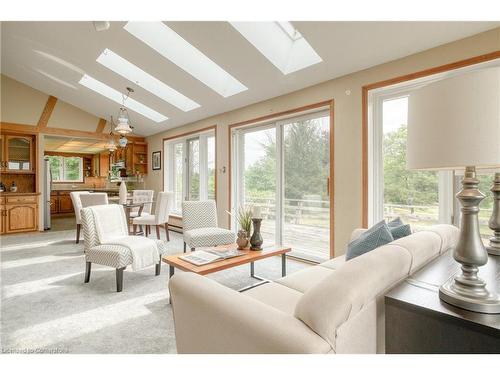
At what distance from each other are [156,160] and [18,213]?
9.84 feet

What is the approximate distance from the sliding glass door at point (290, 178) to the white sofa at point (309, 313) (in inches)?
94.4

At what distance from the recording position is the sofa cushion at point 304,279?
1.88m

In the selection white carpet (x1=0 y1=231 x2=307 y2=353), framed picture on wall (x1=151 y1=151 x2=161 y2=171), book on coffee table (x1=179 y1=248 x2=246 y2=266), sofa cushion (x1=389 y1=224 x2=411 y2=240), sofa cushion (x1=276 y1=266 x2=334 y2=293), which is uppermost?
framed picture on wall (x1=151 y1=151 x2=161 y2=171)

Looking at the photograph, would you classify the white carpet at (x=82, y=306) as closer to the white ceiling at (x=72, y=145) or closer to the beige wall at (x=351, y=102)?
the beige wall at (x=351, y=102)

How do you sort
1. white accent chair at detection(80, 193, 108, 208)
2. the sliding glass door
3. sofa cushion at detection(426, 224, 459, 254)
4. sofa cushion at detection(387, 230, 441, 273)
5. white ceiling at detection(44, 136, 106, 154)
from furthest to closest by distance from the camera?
white ceiling at detection(44, 136, 106, 154) < white accent chair at detection(80, 193, 108, 208) < the sliding glass door < sofa cushion at detection(426, 224, 459, 254) < sofa cushion at detection(387, 230, 441, 273)

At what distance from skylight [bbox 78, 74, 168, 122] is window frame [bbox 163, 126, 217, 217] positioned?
64cm

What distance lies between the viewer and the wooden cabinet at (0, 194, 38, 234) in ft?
19.0

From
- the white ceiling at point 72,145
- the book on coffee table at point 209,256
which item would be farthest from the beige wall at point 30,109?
the book on coffee table at point 209,256

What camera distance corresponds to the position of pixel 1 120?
5828 millimetres

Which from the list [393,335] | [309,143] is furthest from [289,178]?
[393,335]

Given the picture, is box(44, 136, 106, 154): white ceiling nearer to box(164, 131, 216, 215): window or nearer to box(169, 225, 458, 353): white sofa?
box(164, 131, 216, 215): window

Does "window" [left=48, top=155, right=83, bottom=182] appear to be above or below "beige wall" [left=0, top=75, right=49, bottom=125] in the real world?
below

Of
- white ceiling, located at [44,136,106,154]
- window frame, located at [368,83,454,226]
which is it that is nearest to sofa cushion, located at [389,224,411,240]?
window frame, located at [368,83,454,226]

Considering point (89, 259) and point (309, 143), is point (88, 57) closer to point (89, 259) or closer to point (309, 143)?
point (89, 259)
